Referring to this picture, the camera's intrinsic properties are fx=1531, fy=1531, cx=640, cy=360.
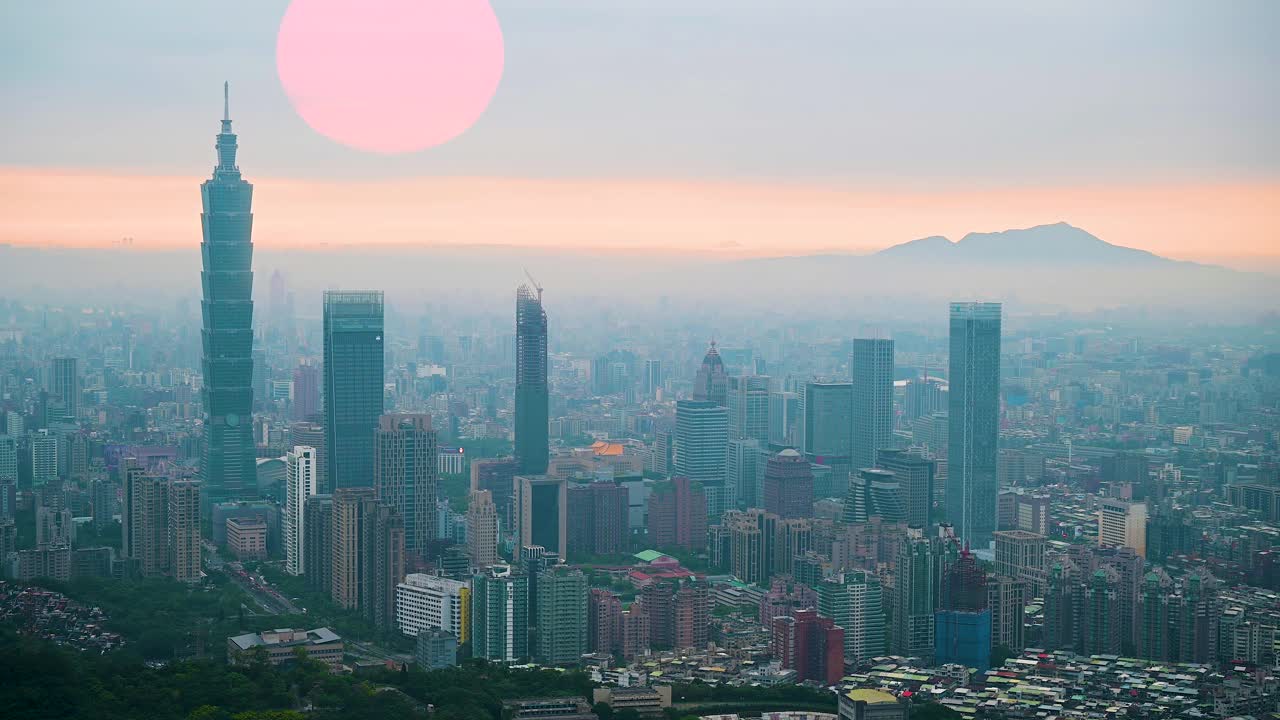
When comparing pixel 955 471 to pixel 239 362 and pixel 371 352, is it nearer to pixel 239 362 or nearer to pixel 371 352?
pixel 371 352

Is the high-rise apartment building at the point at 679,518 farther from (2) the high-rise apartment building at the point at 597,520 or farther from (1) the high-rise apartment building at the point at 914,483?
(1) the high-rise apartment building at the point at 914,483

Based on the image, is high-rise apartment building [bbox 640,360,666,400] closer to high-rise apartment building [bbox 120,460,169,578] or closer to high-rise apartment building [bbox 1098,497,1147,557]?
high-rise apartment building [bbox 1098,497,1147,557]

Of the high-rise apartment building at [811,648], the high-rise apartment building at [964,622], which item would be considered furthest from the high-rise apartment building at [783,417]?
the high-rise apartment building at [811,648]

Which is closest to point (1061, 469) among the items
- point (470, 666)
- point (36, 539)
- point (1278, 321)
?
point (1278, 321)

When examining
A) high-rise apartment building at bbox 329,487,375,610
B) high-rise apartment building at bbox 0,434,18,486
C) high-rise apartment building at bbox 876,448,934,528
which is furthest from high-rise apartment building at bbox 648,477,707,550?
high-rise apartment building at bbox 0,434,18,486

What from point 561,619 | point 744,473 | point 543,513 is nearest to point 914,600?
point 561,619

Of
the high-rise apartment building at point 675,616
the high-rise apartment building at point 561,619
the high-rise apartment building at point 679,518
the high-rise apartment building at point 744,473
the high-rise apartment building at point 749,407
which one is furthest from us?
the high-rise apartment building at point 749,407
